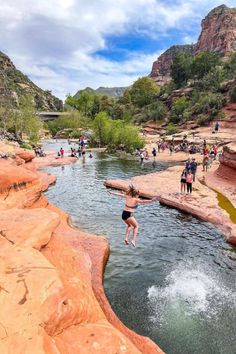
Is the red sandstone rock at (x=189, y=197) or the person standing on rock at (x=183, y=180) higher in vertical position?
the person standing on rock at (x=183, y=180)

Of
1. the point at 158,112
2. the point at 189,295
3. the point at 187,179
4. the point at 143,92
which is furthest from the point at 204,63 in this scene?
the point at 189,295

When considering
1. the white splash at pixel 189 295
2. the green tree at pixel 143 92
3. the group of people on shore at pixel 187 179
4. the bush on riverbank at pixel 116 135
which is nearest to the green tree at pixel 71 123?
the green tree at pixel 143 92

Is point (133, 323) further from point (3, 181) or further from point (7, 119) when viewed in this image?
point (7, 119)

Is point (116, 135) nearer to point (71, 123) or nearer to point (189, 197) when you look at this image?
point (189, 197)

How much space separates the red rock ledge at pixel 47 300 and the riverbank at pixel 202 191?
470 inches

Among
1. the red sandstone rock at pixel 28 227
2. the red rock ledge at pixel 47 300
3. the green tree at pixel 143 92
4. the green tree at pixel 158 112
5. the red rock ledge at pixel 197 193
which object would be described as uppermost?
the green tree at pixel 143 92

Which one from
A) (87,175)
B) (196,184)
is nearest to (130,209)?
(196,184)

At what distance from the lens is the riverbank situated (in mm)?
24438

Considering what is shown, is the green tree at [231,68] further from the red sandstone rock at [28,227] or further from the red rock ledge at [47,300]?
the red rock ledge at [47,300]

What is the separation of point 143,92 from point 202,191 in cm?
11647

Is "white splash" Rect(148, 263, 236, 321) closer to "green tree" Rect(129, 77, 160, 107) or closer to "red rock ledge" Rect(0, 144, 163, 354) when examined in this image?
"red rock ledge" Rect(0, 144, 163, 354)

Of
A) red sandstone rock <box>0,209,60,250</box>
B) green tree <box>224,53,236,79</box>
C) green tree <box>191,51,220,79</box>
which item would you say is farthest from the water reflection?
green tree <box>191,51,220,79</box>

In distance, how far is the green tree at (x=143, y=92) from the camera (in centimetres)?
13512

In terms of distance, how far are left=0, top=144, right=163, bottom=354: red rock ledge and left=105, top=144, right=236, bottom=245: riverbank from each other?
11937mm
